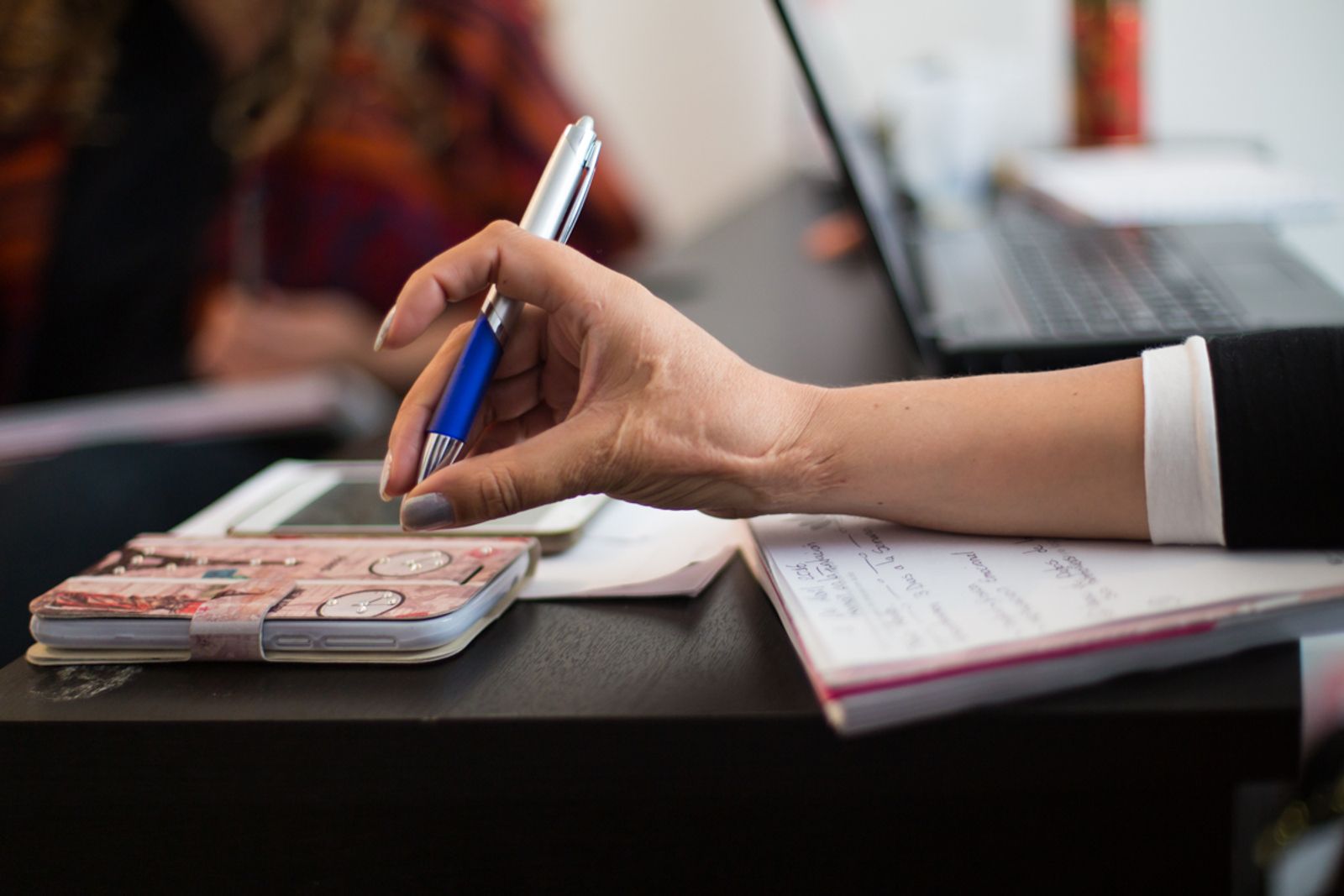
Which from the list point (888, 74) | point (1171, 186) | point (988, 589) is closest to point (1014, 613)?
point (988, 589)

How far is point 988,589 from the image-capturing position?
391 mm

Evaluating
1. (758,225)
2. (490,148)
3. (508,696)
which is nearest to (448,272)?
(508,696)

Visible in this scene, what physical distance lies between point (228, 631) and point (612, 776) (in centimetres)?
16

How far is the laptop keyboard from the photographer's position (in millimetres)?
682

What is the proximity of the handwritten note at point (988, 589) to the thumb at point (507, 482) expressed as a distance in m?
0.09

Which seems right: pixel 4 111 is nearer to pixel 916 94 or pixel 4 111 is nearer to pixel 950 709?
pixel 916 94

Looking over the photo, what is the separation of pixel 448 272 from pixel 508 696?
6.3 inches

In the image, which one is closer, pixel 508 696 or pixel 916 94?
pixel 508 696

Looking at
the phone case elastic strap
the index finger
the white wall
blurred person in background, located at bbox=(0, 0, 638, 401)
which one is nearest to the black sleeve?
the index finger

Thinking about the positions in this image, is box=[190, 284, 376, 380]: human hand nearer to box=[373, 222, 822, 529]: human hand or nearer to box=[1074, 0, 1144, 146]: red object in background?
box=[373, 222, 822, 529]: human hand

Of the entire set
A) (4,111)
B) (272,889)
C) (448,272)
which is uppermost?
Answer: (4,111)

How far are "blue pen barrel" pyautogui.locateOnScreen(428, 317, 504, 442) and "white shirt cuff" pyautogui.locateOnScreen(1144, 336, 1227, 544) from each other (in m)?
0.26

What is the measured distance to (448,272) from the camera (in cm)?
42

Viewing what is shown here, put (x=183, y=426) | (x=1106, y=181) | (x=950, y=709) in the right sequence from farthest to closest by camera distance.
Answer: (x=1106, y=181) < (x=183, y=426) < (x=950, y=709)
